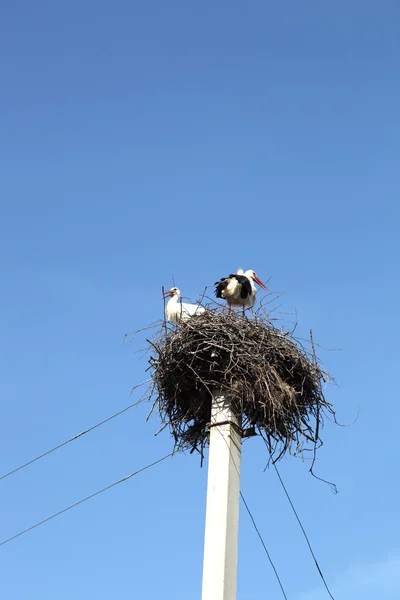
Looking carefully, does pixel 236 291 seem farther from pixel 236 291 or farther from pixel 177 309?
pixel 177 309

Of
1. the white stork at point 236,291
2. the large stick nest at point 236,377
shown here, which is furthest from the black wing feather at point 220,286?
the large stick nest at point 236,377

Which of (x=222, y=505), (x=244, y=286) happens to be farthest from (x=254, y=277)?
(x=222, y=505)

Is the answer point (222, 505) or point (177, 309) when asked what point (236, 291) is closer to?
point (177, 309)

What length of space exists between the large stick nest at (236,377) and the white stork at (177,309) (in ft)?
1.41

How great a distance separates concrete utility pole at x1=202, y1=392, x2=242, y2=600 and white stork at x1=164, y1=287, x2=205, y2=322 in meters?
1.51

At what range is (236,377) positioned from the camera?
7.70m

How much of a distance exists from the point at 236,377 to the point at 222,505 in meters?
1.33

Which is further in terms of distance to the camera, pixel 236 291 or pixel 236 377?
pixel 236 291

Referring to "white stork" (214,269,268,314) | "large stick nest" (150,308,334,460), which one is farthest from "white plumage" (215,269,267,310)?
"large stick nest" (150,308,334,460)

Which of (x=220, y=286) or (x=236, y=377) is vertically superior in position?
(x=220, y=286)

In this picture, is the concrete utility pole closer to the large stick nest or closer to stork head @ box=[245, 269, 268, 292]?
the large stick nest

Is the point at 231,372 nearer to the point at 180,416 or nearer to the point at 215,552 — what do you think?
the point at 180,416

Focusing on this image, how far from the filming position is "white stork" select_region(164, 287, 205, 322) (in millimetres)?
8914

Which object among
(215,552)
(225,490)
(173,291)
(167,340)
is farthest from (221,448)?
(173,291)
